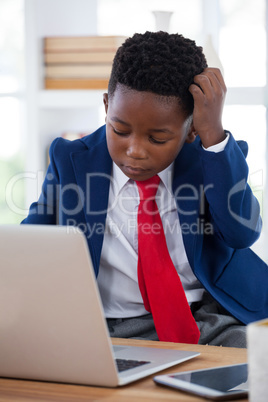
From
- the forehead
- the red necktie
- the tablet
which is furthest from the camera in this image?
the red necktie

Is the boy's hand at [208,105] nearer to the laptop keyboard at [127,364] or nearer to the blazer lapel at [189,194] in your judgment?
the blazer lapel at [189,194]

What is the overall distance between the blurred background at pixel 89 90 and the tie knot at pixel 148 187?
3.60ft

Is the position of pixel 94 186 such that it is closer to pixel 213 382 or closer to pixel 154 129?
pixel 154 129

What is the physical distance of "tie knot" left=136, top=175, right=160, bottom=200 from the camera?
1484 millimetres

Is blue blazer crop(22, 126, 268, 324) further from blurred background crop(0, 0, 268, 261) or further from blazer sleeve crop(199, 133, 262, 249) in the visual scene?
blurred background crop(0, 0, 268, 261)

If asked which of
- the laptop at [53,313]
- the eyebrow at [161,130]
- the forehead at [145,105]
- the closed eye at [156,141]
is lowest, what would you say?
the laptop at [53,313]

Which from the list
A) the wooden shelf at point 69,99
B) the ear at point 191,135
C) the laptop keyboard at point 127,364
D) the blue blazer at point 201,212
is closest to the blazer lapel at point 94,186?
the blue blazer at point 201,212

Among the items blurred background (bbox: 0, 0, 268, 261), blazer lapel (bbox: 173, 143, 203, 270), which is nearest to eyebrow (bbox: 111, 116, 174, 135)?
blazer lapel (bbox: 173, 143, 203, 270)

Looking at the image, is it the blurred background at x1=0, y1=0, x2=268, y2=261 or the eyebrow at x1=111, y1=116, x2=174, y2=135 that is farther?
the blurred background at x1=0, y1=0, x2=268, y2=261

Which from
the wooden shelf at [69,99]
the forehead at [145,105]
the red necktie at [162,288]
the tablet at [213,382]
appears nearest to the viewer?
the tablet at [213,382]

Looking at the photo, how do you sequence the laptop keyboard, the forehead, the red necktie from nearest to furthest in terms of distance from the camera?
1. the laptop keyboard
2. the forehead
3. the red necktie

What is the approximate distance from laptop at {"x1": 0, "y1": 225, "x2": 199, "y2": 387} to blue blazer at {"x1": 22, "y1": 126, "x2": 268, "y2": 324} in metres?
0.57

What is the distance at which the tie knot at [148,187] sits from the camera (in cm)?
148

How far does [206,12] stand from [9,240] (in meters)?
2.10
